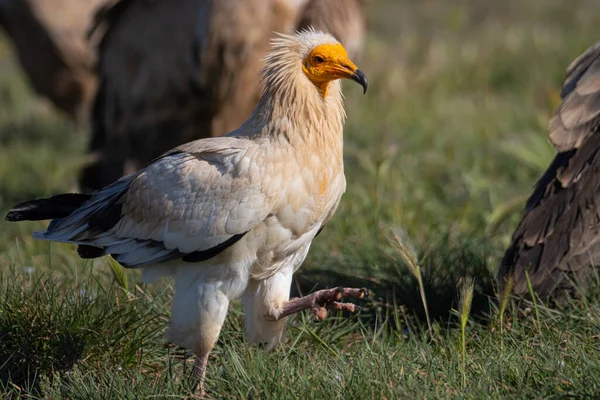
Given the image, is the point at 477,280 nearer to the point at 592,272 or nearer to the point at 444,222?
the point at 592,272

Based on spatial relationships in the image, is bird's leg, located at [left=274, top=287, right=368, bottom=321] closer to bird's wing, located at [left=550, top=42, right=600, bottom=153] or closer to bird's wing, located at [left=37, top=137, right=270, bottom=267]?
bird's wing, located at [left=37, top=137, right=270, bottom=267]

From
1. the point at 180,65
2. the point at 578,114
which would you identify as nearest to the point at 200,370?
the point at 578,114

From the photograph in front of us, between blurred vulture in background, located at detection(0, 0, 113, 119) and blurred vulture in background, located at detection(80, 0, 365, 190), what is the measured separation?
1.41 meters

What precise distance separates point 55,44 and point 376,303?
516cm

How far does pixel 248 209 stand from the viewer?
3.44 metres

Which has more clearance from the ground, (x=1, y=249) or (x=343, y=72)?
(x=343, y=72)

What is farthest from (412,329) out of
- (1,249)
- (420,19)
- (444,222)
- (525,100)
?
(420,19)

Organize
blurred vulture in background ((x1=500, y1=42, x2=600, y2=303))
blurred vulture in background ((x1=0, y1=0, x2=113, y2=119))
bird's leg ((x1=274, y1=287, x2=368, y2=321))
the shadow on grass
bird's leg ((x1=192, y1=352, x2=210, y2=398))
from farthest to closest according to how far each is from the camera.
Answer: blurred vulture in background ((x1=0, y1=0, x2=113, y2=119)) < blurred vulture in background ((x1=500, y1=42, x2=600, y2=303)) < the shadow on grass < bird's leg ((x1=274, y1=287, x2=368, y2=321)) < bird's leg ((x1=192, y1=352, x2=210, y2=398))

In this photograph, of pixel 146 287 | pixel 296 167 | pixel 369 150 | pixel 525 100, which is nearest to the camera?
pixel 296 167

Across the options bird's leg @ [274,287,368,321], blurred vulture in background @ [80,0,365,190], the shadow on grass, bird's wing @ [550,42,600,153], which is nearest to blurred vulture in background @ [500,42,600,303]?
bird's wing @ [550,42,600,153]

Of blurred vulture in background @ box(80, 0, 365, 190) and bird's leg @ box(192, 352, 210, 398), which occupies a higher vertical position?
blurred vulture in background @ box(80, 0, 365, 190)

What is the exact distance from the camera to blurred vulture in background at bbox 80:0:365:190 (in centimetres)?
555

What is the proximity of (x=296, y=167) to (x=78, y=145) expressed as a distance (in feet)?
19.2

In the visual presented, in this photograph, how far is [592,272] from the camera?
155 inches
